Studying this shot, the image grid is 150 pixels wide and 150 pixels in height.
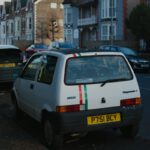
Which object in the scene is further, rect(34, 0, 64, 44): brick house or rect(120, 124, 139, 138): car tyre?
rect(34, 0, 64, 44): brick house

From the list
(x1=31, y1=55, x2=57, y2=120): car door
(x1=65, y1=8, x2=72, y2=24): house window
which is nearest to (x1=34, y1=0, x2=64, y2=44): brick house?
(x1=65, y1=8, x2=72, y2=24): house window

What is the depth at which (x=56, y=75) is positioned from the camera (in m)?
7.74

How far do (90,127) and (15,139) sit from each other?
1497 millimetres

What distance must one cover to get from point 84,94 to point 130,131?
4.40ft

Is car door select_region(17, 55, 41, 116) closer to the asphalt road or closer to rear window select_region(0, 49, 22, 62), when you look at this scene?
the asphalt road

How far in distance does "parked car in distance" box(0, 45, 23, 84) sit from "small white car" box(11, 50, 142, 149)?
325 inches

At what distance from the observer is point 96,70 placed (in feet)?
26.0

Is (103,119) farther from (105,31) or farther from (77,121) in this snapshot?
(105,31)

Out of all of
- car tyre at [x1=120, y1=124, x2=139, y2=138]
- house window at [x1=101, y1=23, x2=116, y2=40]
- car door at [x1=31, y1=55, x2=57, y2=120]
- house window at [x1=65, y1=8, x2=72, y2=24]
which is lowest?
car tyre at [x1=120, y1=124, x2=139, y2=138]

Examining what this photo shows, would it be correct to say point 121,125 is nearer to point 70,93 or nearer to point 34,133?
point 70,93

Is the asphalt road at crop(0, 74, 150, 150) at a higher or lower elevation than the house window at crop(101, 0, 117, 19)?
lower

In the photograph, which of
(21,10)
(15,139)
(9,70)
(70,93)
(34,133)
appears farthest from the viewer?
(21,10)

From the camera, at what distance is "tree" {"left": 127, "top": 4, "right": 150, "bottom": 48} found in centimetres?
4278

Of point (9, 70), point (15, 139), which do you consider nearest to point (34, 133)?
point (15, 139)
